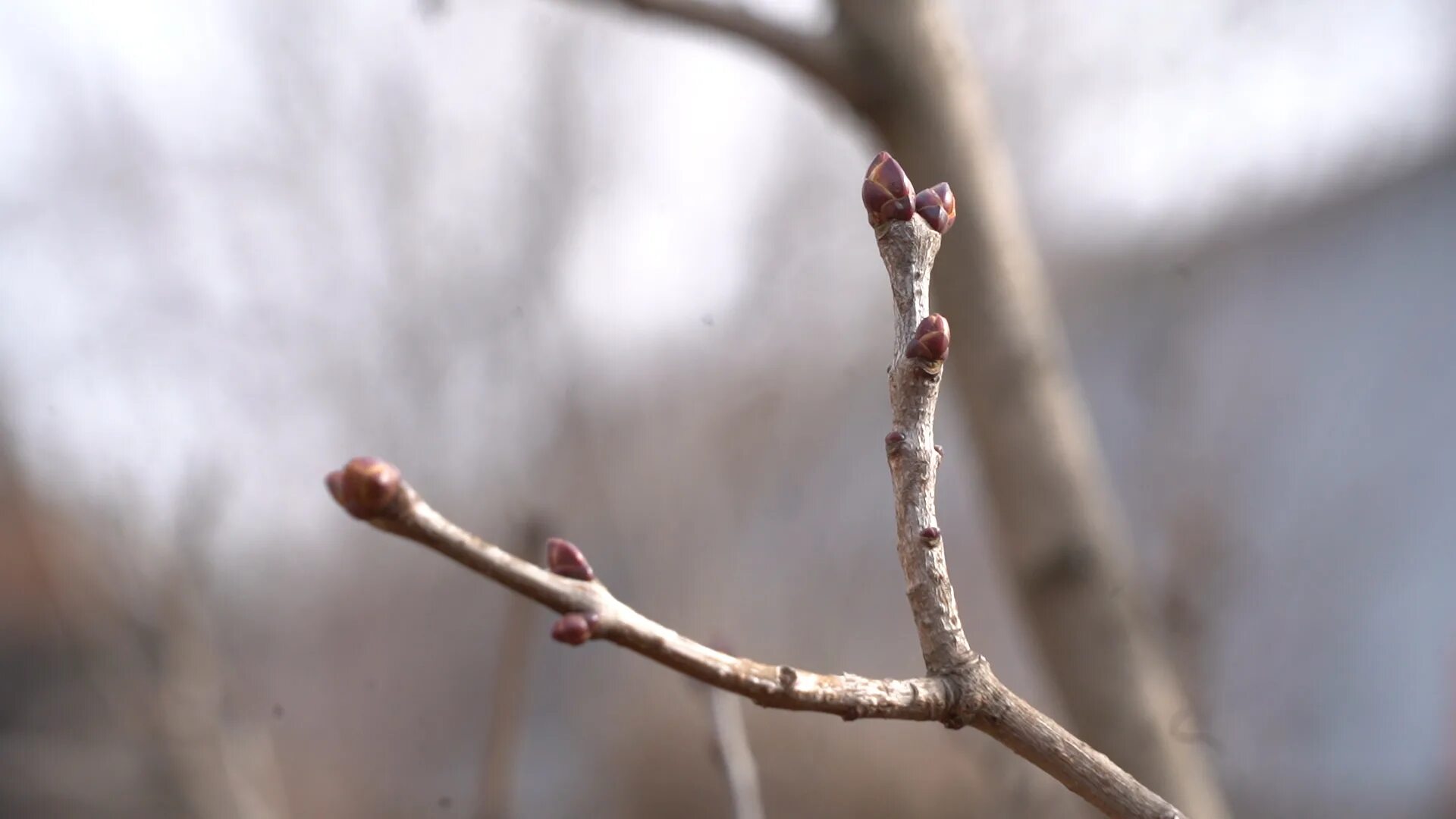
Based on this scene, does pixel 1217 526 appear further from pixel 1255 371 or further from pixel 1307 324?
pixel 1307 324

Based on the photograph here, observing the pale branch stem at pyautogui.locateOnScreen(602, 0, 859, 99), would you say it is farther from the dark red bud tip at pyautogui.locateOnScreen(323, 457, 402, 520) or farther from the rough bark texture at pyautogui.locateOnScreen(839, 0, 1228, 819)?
the dark red bud tip at pyautogui.locateOnScreen(323, 457, 402, 520)

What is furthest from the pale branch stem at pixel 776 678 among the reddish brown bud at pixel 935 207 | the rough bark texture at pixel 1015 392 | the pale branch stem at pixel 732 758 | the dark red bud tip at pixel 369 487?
the rough bark texture at pixel 1015 392

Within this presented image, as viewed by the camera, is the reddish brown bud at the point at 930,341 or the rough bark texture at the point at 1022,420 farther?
the rough bark texture at the point at 1022,420

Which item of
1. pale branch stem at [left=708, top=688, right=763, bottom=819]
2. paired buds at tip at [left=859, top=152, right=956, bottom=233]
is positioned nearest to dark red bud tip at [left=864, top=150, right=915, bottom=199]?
paired buds at tip at [left=859, top=152, right=956, bottom=233]

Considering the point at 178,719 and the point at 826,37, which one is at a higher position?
the point at 826,37

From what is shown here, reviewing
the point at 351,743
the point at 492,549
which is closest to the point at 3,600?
the point at 351,743

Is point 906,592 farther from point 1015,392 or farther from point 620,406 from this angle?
point 620,406

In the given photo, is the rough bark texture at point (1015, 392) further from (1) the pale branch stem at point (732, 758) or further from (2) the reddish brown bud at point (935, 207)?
(2) the reddish brown bud at point (935, 207)

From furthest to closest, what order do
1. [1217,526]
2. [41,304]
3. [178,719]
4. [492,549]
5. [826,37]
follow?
[41,304], [1217,526], [178,719], [826,37], [492,549]
